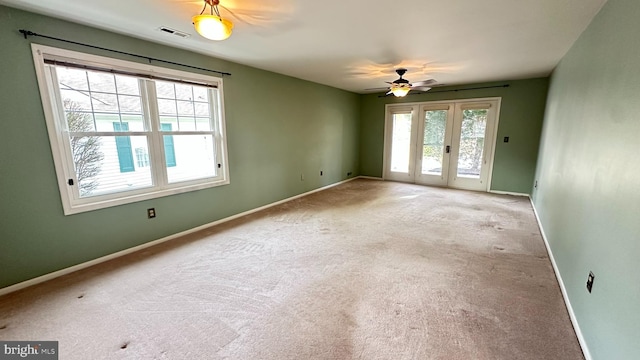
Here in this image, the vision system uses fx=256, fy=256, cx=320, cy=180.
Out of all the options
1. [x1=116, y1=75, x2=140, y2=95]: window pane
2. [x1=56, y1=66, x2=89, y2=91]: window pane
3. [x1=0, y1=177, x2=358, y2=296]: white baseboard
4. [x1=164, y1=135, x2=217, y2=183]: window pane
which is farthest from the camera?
[x1=164, y1=135, x2=217, y2=183]: window pane

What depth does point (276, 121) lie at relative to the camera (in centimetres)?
465

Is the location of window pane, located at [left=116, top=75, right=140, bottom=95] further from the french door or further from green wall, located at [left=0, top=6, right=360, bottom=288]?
the french door

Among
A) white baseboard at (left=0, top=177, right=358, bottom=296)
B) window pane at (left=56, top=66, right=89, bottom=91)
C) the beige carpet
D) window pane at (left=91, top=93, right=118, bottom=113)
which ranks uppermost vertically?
window pane at (left=56, top=66, right=89, bottom=91)

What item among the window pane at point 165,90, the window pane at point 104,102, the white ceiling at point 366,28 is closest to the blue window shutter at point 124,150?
the window pane at point 104,102

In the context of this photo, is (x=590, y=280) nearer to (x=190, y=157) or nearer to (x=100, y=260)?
(x=190, y=157)

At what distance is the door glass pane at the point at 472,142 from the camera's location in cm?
573

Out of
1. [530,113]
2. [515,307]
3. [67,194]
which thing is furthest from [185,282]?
[530,113]

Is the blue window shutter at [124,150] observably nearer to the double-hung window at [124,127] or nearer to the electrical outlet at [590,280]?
the double-hung window at [124,127]

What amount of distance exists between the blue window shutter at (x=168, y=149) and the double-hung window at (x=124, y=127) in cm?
1

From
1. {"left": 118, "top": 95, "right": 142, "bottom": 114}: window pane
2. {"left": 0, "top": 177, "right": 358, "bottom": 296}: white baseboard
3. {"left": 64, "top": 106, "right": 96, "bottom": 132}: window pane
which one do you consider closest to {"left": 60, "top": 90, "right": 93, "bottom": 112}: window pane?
{"left": 64, "top": 106, "right": 96, "bottom": 132}: window pane

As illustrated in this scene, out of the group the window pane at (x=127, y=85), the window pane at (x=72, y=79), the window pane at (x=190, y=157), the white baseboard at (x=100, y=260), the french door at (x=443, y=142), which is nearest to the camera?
the white baseboard at (x=100, y=260)

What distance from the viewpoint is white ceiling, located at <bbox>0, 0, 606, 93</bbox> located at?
210cm

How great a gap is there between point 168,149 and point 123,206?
848 mm

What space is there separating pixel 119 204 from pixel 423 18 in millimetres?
3656
